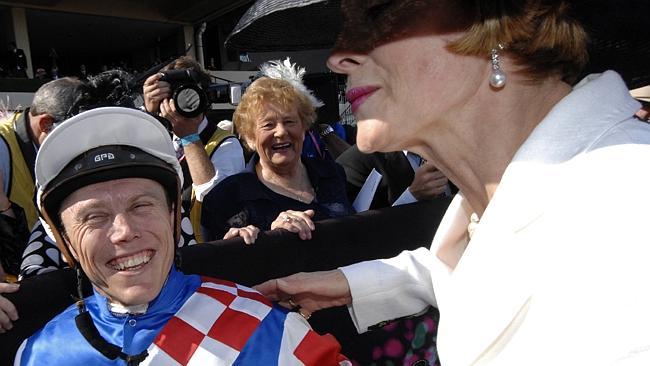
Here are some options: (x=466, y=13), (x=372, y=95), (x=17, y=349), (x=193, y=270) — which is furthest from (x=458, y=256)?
(x=17, y=349)

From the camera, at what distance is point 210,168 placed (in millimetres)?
2846

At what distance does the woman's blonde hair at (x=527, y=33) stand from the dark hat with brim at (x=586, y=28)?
6cm

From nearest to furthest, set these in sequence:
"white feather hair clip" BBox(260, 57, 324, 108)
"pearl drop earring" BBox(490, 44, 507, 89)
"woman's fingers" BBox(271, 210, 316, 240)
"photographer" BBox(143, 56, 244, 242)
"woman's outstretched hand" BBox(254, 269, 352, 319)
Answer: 1. "pearl drop earring" BBox(490, 44, 507, 89)
2. "woman's outstretched hand" BBox(254, 269, 352, 319)
3. "woman's fingers" BBox(271, 210, 316, 240)
4. "photographer" BBox(143, 56, 244, 242)
5. "white feather hair clip" BBox(260, 57, 324, 108)

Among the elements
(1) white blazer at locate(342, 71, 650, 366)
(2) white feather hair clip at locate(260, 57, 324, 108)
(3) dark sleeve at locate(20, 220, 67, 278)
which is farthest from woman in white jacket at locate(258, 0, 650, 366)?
(2) white feather hair clip at locate(260, 57, 324, 108)

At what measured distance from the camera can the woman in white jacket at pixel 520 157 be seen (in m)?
0.73

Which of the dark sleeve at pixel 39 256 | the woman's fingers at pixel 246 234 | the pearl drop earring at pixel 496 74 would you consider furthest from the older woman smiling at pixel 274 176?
the pearl drop earring at pixel 496 74

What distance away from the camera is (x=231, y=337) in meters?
1.47

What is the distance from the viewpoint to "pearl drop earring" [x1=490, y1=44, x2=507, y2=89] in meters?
1.04

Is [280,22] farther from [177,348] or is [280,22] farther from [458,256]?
[177,348]

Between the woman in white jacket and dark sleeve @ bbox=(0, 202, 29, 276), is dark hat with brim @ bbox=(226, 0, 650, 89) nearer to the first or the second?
the woman in white jacket

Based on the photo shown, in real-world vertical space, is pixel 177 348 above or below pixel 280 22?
below

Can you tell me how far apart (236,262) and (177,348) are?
20.0 inches

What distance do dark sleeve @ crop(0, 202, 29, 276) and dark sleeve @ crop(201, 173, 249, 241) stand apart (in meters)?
0.78

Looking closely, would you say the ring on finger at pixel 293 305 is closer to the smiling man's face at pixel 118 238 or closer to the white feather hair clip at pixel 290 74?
the smiling man's face at pixel 118 238
